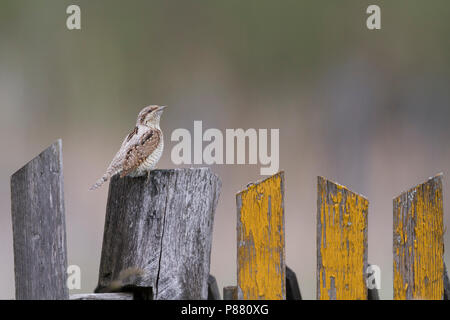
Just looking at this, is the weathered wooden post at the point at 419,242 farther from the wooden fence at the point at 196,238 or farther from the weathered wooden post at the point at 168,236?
the weathered wooden post at the point at 168,236

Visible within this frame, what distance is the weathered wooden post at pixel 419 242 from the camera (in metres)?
1.85

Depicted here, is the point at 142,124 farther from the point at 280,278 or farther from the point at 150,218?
the point at 280,278

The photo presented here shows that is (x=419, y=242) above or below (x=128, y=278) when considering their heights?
above

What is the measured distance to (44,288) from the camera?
180cm

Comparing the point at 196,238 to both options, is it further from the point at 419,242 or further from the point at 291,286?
the point at 419,242

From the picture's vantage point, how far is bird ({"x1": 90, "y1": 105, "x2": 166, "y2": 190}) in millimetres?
2086

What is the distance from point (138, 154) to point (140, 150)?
2.3 inches

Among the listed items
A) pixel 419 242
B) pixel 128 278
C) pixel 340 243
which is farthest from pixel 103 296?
pixel 419 242

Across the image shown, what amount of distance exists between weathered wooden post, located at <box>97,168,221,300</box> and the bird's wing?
145 millimetres

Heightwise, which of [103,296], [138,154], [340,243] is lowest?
[103,296]

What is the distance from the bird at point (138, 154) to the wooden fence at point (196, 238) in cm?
8

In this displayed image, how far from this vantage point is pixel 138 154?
7.18ft

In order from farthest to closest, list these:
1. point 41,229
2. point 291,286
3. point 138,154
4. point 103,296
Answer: point 138,154, point 291,286, point 103,296, point 41,229

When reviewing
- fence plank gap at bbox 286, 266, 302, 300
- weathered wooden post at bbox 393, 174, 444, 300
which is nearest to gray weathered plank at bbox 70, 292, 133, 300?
fence plank gap at bbox 286, 266, 302, 300
